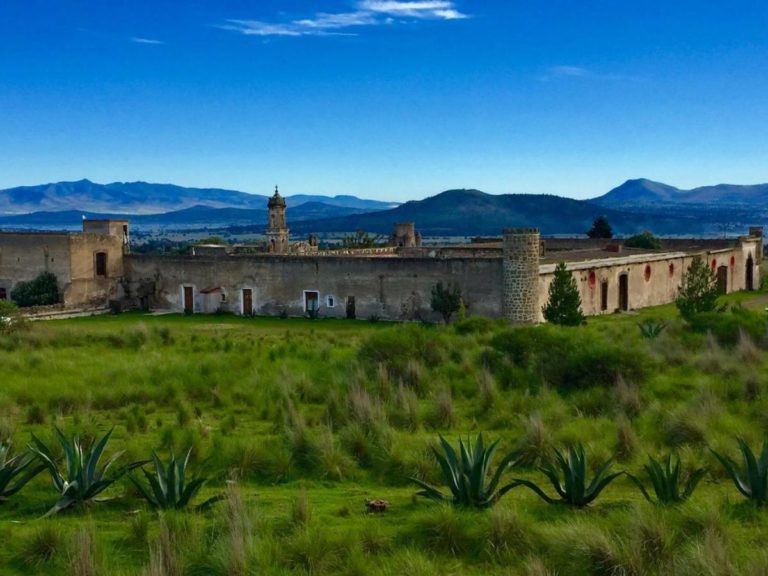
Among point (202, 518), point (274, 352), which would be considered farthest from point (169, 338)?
point (202, 518)

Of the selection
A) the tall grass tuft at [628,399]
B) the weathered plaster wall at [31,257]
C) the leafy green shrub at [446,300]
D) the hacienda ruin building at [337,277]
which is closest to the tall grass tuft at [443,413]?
the tall grass tuft at [628,399]

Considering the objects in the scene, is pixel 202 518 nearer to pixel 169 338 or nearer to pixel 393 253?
pixel 169 338

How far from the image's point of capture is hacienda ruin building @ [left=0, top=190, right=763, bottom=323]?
1185 inches

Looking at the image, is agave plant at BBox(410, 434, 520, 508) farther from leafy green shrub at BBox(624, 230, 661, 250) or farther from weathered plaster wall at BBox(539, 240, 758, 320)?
leafy green shrub at BBox(624, 230, 661, 250)

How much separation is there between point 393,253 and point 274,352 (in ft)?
89.6

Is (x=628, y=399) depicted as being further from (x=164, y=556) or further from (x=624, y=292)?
(x=624, y=292)

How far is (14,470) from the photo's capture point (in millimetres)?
9180

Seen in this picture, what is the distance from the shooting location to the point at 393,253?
1807 inches

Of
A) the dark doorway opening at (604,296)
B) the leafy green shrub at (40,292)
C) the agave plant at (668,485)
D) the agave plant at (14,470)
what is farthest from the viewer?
the leafy green shrub at (40,292)

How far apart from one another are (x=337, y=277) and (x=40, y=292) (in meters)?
12.3

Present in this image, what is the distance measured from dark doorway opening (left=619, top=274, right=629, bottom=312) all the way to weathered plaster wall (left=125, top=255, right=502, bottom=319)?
6880 millimetres

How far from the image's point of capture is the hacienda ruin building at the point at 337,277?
30.1m

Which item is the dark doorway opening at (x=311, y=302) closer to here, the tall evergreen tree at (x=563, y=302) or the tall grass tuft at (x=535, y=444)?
the tall evergreen tree at (x=563, y=302)

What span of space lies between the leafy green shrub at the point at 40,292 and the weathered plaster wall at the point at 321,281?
314cm
